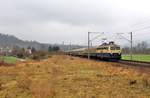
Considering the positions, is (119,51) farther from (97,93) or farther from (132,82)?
(97,93)

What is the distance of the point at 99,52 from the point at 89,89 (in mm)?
47251

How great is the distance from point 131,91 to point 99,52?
1901 inches

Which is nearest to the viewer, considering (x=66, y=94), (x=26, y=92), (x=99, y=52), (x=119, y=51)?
(x=66, y=94)

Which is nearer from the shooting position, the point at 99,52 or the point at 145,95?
the point at 145,95

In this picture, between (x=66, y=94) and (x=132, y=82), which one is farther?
(x=132, y=82)

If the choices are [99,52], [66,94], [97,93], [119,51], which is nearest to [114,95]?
[97,93]

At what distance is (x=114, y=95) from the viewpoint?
16.7 m

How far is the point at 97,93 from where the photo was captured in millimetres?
17656

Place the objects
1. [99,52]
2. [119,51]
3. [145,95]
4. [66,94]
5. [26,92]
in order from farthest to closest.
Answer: [99,52]
[119,51]
[26,92]
[66,94]
[145,95]

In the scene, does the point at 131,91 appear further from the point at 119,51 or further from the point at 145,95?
the point at 119,51

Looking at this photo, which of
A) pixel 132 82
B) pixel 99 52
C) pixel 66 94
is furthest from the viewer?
pixel 99 52

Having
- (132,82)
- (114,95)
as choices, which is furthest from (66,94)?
(132,82)

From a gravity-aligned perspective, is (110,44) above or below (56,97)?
above

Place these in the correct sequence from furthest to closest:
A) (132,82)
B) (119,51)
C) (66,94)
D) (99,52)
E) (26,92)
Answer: (99,52) → (119,51) → (132,82) → (26,92) → (66,94)
